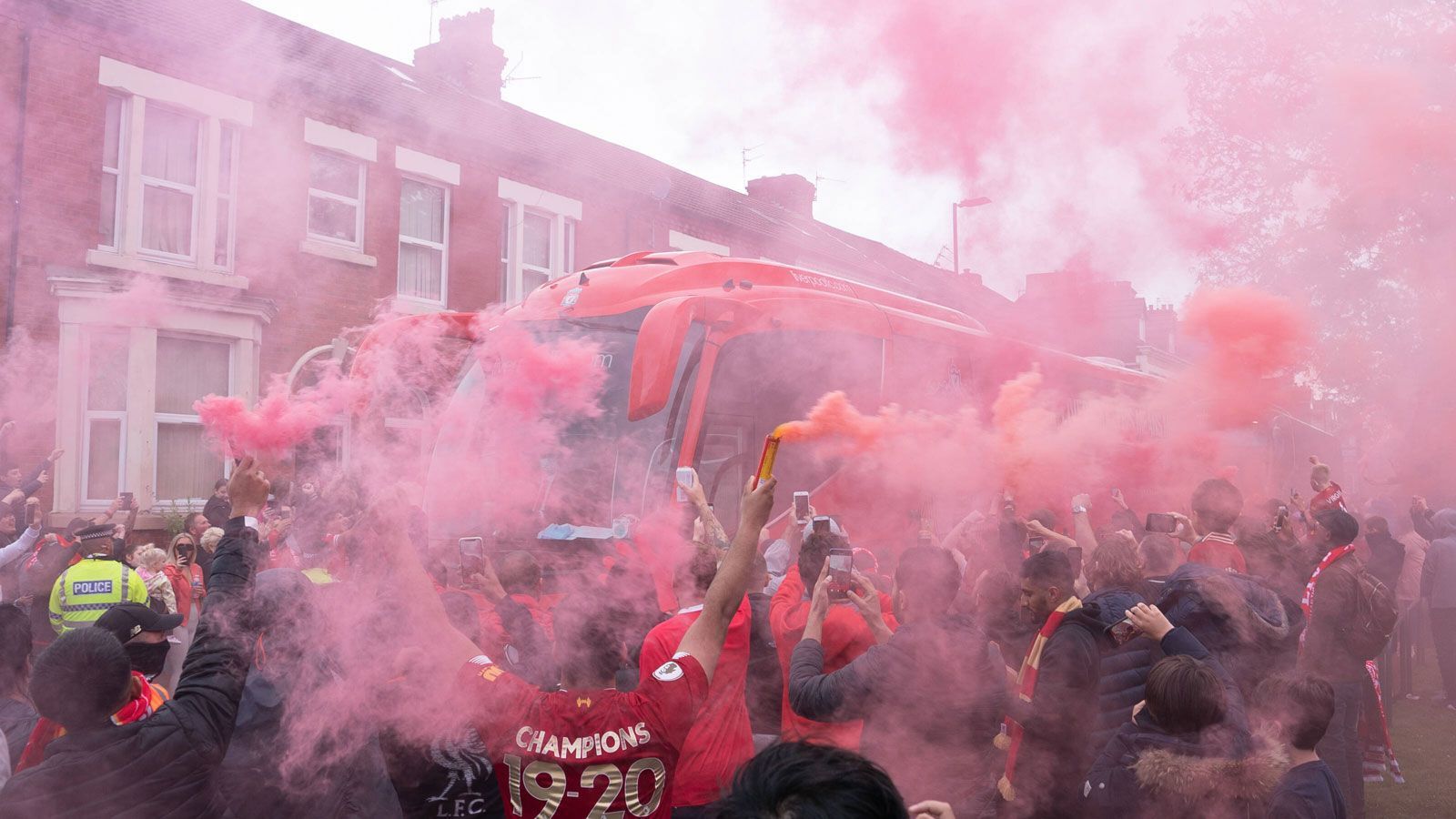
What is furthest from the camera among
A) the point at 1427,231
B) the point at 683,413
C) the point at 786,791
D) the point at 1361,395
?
the point at 1361,395

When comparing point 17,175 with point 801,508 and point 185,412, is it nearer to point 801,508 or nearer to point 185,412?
point 185,412

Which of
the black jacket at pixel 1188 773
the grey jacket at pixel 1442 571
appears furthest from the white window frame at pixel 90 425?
the grey jacket at pixel 1442 571

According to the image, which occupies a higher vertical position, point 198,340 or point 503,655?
point 198,340

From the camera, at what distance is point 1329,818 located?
10.6 ft

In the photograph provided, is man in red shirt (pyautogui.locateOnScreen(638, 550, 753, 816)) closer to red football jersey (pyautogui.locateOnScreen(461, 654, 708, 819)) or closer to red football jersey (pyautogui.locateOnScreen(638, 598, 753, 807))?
red football jersey (pyautogui.locateOnScreen(638, 598, 753, 807))

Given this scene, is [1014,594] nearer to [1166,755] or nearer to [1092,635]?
[1092,635]

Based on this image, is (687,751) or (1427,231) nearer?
(687,751)

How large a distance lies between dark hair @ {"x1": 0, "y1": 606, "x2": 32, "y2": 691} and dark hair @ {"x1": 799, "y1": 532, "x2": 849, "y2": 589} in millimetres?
2978

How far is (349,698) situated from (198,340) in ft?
31.5

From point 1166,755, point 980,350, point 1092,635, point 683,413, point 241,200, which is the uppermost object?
point 241,200

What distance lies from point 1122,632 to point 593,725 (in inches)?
87.7

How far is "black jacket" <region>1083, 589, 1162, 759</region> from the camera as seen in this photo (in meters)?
3.80

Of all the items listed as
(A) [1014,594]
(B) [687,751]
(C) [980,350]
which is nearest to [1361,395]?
(C) [980,350]

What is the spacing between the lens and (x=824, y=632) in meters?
3.85
